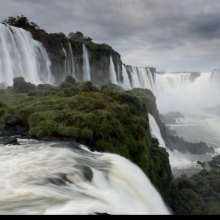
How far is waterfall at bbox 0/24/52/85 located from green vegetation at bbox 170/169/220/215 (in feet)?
76.1

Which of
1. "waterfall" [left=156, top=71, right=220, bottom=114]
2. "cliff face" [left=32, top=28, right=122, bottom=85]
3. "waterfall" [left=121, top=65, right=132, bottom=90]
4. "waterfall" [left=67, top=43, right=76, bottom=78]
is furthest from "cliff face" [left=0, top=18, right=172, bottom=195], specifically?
"waterfall" [left=156, top=71, right=220, bottom=114]

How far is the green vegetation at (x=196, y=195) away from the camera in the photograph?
2156cm

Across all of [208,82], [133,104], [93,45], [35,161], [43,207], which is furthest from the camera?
[208,82]

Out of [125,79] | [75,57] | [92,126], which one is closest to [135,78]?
[125,79]

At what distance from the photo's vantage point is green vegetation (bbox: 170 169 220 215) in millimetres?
21562

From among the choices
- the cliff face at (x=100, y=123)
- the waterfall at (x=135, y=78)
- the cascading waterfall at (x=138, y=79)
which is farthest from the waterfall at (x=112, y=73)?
the cliff face at (x=100, y=123)

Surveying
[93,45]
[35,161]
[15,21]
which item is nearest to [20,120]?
[35,161]

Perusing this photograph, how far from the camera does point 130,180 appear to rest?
10.5 m

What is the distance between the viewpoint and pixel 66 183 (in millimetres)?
8680

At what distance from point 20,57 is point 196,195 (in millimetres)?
26989

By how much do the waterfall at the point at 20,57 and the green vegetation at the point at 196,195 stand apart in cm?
2321

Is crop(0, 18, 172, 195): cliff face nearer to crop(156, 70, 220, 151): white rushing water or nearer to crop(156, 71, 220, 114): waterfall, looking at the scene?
crop(156, 70, 220, 151): white rushing water

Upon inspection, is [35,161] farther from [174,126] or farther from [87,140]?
[174,126]
